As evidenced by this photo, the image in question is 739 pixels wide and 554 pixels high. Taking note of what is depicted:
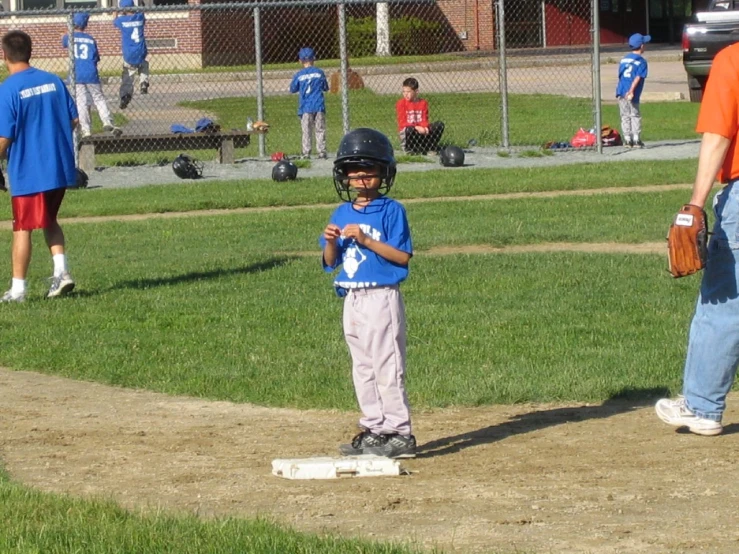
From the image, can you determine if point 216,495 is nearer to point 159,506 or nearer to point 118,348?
point 159,506

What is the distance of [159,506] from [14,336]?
433 cm

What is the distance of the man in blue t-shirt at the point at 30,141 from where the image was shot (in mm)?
10289

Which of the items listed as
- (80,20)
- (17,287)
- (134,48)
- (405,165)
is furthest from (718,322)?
(134,48)

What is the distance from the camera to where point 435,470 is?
Answer: 584cm

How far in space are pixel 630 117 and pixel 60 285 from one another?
40.2ft

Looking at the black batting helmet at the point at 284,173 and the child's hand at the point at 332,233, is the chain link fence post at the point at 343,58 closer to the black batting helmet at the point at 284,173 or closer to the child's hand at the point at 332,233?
the black batting helmet at the point at 284,173

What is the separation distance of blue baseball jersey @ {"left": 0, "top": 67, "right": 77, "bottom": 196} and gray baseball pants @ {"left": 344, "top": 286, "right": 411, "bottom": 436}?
16.7ft

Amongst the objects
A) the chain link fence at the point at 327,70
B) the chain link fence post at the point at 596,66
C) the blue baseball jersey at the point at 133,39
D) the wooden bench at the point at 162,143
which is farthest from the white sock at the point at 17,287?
the blue baseball jersey at the point at 133,39

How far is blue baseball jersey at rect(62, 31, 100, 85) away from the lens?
65.2ft

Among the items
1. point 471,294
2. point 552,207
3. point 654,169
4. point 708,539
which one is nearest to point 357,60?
point 654,169

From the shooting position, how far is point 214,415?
710cm

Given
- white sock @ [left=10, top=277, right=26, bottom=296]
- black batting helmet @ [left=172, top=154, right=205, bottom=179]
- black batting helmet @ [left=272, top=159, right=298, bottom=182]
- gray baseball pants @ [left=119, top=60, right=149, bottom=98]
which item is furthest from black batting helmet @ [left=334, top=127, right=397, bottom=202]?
gray baseball pants @ [left=119, top=60, right=149, bottom=98]

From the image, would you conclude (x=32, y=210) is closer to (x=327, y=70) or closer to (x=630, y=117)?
(x=630, y=117)

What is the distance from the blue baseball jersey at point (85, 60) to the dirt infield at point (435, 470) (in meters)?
12.9
